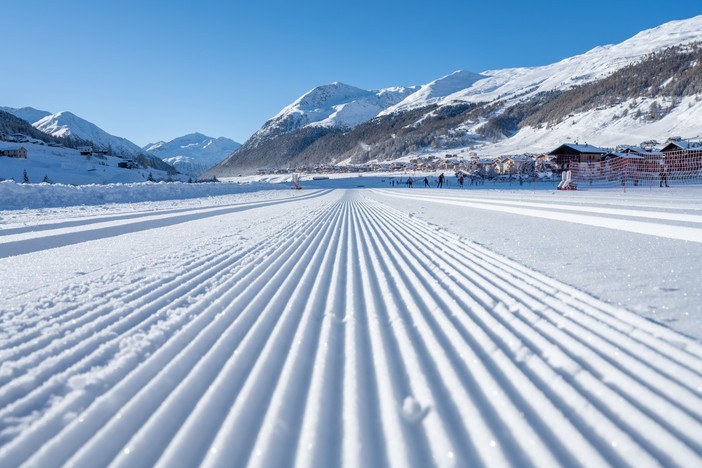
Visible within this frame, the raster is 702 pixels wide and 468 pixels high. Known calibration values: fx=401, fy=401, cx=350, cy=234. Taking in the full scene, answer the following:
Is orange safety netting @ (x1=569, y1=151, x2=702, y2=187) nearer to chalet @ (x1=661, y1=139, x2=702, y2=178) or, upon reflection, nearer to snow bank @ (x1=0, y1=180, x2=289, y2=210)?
chalet @ (x1=661, y1=139, x2=702, y2=178)

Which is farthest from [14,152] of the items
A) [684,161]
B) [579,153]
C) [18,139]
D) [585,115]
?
[585,115]

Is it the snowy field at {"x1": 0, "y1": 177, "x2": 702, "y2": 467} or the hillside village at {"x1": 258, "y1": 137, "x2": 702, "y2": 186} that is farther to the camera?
the hillside village at {"x1": 258, "y1": 137, "x2": 702, "y2": 186}

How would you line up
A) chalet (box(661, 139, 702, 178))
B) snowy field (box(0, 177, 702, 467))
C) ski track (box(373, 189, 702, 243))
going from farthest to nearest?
1. chalet (box(661, 139, 702, 178))
2. ski track (box(373, 189, 702, 243))
3. snowy field (box(0, 177, 702, 467))

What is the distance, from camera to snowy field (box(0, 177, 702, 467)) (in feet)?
5.52

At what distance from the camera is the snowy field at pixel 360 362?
1.68 m

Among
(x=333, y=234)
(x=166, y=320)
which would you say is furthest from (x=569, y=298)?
(x=333, y=234)

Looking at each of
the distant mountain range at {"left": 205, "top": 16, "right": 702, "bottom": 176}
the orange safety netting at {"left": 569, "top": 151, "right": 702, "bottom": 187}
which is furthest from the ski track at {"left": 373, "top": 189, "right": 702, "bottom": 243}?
the distant mountain range at {"left": 205, "top": 16, "right": 702, "bottom": 176}

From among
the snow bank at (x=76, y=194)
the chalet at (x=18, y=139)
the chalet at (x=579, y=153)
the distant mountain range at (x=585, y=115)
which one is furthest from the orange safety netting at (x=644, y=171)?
the chalet at (x=18, y=139)

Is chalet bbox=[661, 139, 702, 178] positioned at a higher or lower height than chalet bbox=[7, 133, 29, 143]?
lower

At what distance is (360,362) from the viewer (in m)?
2.42

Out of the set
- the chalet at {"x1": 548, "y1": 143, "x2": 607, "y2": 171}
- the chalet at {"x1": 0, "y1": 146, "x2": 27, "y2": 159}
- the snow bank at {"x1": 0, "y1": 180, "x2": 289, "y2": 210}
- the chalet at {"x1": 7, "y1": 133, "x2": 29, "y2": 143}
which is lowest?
the snow bank at {"x1": 0, "y1": 180, "x2": 289, "y2": 210}

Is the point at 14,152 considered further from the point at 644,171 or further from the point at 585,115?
the point at 585,115

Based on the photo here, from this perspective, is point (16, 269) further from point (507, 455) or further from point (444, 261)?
point (507, 455)

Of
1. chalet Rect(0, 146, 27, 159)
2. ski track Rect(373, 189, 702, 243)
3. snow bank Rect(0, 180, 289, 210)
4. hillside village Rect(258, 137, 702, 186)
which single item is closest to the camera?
ski track Rect(373, 189, 702, 243)
